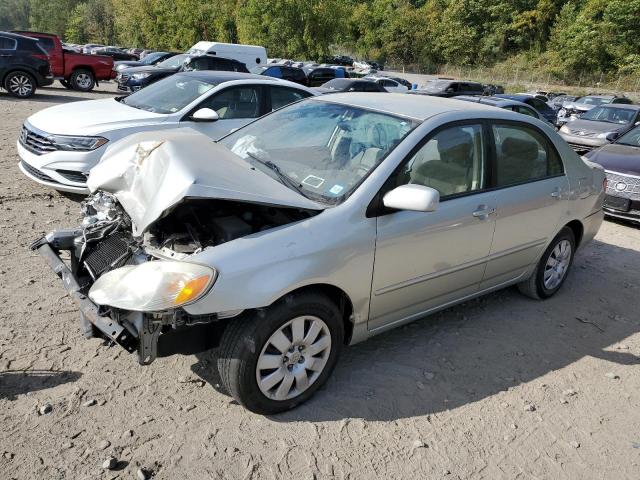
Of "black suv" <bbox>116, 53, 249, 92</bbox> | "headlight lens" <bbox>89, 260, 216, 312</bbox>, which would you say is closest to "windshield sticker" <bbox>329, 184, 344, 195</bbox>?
"headlight lens" <bbox>89, 260, 216, 312</bbox>

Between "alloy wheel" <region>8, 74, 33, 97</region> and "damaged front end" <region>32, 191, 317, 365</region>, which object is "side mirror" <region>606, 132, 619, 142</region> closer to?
"damaged front end" <region>32, 191, 317, 365</region>

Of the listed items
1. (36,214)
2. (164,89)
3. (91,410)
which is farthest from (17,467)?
(164,89)

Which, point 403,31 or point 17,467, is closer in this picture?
point 17,467

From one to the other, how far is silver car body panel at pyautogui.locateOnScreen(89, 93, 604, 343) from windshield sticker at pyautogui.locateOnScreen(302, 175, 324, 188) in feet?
0.88

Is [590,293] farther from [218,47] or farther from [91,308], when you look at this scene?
[218,47]

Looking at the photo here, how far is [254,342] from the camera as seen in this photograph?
269 centimetres

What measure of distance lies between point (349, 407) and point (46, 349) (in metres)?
1.96

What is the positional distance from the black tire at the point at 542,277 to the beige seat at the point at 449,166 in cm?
135

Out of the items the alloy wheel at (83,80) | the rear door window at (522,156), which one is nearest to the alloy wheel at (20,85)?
the alloy wheel at (83,80)

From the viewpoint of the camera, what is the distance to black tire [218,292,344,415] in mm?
2695

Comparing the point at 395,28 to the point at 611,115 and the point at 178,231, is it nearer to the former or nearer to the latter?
the point at 611,115

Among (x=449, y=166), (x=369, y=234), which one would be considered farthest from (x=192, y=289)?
→ (x=449, y=166)

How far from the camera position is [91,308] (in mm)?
2775

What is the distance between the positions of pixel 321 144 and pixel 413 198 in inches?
36.6
